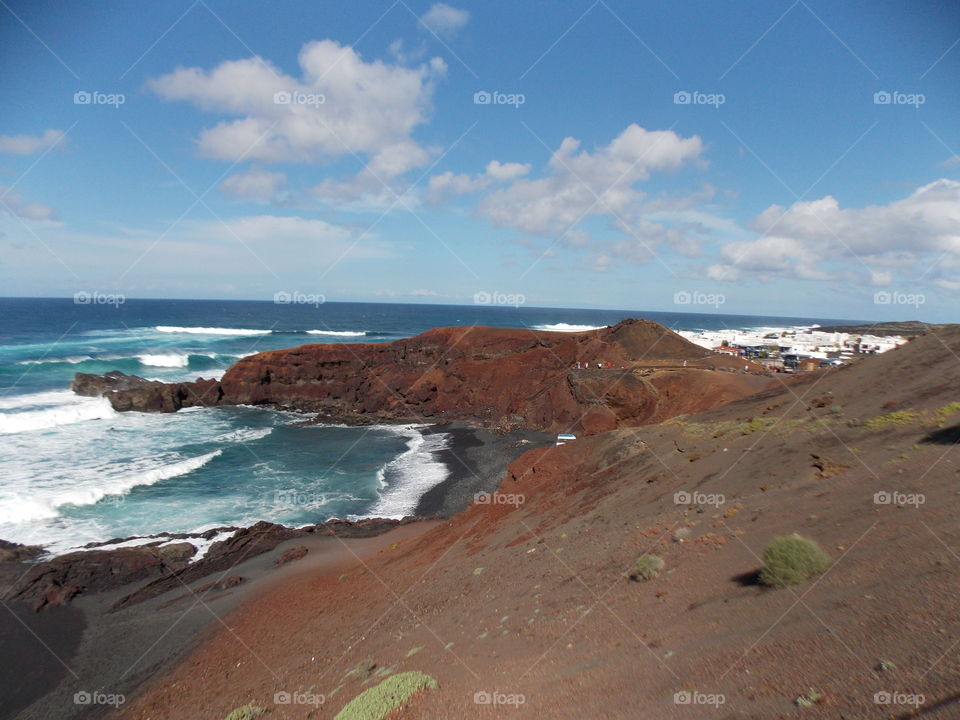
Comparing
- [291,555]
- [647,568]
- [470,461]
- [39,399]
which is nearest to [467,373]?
[470,461]

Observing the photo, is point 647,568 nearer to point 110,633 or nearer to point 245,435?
point 110,633

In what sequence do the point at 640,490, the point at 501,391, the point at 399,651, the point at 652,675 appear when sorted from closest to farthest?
1. the point at 652,675
2. the point at 399,651
3. the point at 640,490
4. the point at 501,391

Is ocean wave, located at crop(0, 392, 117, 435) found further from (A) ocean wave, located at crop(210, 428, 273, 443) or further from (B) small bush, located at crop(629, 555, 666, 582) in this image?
(B) small bush, located at crop(629, 555, 666, 582)

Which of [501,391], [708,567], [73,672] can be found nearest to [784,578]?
[708,567]

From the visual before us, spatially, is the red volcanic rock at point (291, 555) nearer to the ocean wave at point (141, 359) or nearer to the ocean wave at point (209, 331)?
the ocean wave at point (141, 359)

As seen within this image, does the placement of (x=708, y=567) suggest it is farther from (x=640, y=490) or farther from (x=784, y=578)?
(x=640, y=490)
